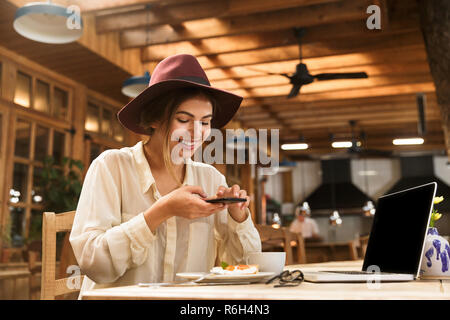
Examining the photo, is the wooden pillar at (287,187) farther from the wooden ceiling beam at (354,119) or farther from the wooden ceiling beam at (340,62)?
the wooden ceiling beam at (340,62)

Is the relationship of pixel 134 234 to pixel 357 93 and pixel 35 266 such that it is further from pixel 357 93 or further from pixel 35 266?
pixel 357 93

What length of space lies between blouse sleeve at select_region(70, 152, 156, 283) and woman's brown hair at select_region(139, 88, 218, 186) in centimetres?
21

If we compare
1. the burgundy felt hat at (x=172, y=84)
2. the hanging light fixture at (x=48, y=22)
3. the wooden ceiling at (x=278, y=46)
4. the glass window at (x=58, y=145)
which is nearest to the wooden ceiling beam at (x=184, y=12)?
the wooden ceiling at (x=278, y=46)

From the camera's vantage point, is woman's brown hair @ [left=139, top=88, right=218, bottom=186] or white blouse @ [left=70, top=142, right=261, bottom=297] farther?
woman's brown hair @ [left=139, top=88, right=218, bottom=186]

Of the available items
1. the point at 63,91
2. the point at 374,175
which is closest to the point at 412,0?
the point at 63,91

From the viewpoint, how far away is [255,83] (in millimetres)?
7047

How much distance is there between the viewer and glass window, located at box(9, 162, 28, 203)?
15.9 feet

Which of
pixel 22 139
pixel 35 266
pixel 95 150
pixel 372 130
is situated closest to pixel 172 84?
pixel 35 266

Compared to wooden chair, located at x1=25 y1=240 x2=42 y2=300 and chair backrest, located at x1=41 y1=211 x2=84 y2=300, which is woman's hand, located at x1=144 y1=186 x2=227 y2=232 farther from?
wooden chair, located at x1=25 y1=240 x2=42 y2=300

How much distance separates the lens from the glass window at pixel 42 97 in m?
5.24

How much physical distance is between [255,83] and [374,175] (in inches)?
323

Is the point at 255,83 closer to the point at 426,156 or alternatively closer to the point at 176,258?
the point at 176,258

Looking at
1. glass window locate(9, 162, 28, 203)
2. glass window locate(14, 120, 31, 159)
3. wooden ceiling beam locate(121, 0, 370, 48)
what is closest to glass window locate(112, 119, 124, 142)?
wooden ceiling beam locate(121, 0, 370, 48)

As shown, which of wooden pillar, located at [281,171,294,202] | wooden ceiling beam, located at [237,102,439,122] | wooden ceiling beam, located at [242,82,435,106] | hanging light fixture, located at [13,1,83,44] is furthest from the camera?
wooden pillar, located at [281,171,294,202]
